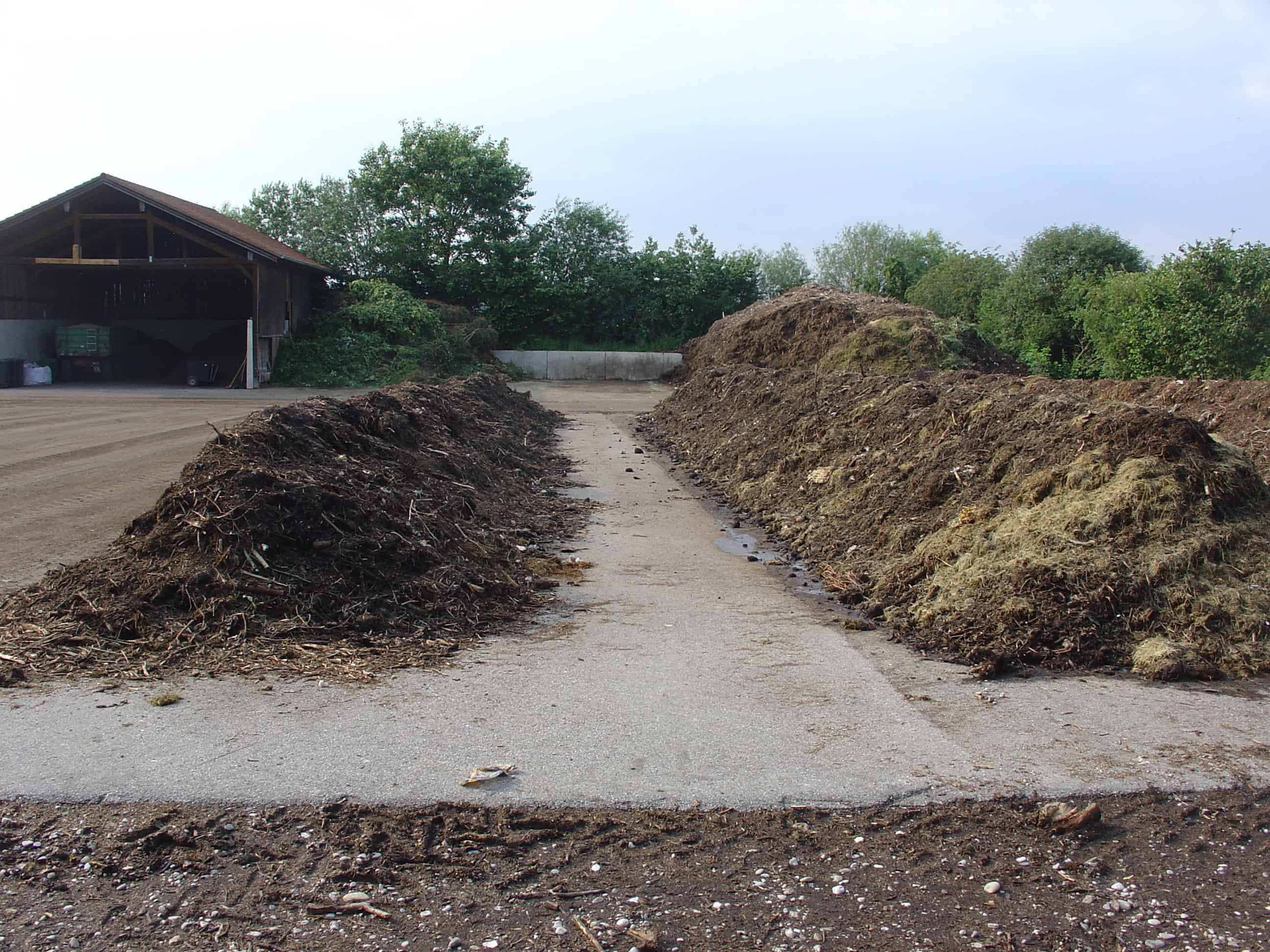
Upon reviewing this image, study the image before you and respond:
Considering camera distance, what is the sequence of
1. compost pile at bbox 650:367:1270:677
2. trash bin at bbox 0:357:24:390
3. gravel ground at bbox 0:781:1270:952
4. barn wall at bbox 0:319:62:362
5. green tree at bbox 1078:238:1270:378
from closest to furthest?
gravel ground at bbox 0:781:1270:952
compost pile at bbox 650:367:1270:677
green tree at bbox 1078:238:1270:378
trash bin at bbox 0:357:24:390
barn wall at bbox 0:319:62:362

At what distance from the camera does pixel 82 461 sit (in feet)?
44.2

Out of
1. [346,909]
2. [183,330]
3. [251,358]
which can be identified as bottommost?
[346,909]

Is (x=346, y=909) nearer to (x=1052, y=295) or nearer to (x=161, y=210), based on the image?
(x=161, y=210)

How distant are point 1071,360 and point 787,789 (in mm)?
34724

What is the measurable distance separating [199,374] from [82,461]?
818 inches

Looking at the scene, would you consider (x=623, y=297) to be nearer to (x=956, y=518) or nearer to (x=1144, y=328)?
(x=1144, y=328)

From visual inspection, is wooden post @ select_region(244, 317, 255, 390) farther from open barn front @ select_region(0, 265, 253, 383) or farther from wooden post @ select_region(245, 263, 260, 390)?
open barn front @ select_region(0, 265, 253, 383)

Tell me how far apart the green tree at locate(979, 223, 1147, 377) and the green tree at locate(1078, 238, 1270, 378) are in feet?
22.1

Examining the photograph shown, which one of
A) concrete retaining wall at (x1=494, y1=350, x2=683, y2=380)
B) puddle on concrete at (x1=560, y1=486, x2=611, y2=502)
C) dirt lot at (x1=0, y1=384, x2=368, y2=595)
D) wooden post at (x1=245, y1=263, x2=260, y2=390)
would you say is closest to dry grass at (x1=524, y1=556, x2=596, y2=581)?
puddle on concrete at (x1=560, y1=486, x2=611, y2=502)

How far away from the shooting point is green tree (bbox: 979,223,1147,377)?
34.1 meters

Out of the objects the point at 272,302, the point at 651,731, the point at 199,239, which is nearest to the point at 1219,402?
the point at 651,731

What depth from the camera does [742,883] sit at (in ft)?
11.4

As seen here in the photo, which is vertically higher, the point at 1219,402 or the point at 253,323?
the point at 253,323

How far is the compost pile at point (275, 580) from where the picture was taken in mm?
5660
